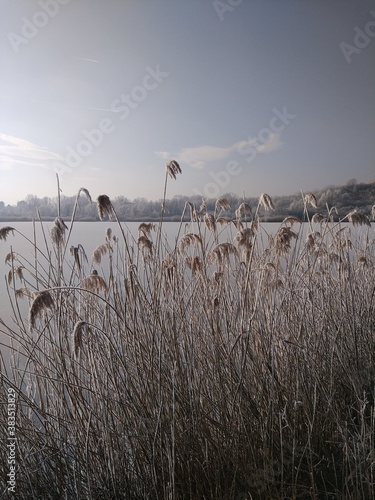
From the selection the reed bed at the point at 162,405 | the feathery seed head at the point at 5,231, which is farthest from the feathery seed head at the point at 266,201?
the feathery seed head at the point at 5,231

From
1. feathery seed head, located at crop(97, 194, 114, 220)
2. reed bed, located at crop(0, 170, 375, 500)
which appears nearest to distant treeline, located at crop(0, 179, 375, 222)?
feathery seed head, located at crop(97, 194, 114, 220)

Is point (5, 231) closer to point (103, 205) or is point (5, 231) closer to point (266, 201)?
point (103, 205)

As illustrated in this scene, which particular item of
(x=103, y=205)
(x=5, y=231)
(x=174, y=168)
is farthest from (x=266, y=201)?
(x=5, y=231)

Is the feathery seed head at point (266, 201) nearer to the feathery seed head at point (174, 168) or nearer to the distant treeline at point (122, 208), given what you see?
the distant treeline at point (122, 208)

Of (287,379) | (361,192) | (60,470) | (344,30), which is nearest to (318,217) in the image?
(287,379)

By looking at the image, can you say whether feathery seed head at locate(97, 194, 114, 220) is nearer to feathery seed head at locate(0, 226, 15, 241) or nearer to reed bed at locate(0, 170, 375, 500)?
reed bed at locate(0, 170, 375, 500)

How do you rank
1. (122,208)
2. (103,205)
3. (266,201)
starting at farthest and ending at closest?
(122,208) < (266,201) < (103,205)

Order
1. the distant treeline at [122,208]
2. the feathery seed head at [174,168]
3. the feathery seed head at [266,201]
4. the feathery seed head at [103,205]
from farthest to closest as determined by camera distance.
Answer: the distant treeline at [122,208] → the feathery seed head at [266,201] → the feathery seed head at [174,168] → the feathery seed head at [103,205]

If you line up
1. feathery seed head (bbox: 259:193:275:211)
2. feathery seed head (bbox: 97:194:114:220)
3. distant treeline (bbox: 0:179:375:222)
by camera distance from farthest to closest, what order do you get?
distant treeline (bbox: 0:179:375:222) → feathery seed head (bbox: 259:193:275:211) → feathery seed head (bbox: 97:194:114:220)

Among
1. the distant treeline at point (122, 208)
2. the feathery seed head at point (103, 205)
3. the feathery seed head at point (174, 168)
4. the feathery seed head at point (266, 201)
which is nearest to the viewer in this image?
the feathery seed head at point (103, 205)

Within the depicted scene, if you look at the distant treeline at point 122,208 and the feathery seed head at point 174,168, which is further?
the distant treeline at point 122,208

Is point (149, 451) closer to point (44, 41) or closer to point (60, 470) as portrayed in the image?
point (60, 470)

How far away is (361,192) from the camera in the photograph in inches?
174

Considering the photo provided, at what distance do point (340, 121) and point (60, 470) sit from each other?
13.4 feet
